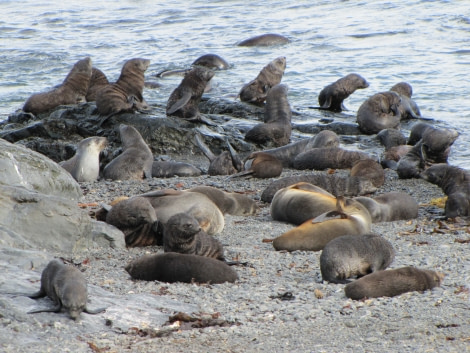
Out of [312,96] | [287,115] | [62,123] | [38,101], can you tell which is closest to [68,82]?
[38,101]

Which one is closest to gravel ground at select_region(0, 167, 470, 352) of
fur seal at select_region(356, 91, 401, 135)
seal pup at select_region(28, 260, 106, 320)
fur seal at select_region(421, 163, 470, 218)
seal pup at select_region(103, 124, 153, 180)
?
seal pup at select_region(28, 260, 106, 320)

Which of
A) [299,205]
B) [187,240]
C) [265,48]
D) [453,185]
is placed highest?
[187,240]

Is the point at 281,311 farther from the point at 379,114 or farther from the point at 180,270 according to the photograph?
the point at 379,114

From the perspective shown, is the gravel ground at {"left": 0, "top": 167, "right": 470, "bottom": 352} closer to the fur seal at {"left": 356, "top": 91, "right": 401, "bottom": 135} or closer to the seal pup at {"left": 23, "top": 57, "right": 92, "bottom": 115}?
the fur seal at {"left": 356, "top": 91, "right": 401, "bottom": 135}

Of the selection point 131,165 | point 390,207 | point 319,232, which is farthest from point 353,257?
point 131,165

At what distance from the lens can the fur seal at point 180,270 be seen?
511cm

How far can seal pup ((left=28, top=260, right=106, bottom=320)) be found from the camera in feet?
12.9

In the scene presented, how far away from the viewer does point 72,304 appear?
3912mm

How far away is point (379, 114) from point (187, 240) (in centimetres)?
881

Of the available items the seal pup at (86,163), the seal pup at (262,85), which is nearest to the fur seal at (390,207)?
the seal pup at (86,163)

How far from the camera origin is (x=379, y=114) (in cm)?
1403

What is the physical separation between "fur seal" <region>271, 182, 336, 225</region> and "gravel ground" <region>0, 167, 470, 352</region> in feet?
1.47

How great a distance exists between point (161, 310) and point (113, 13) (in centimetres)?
2729

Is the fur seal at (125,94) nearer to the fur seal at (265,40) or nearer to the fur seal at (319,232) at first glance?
the fur seal at (319,232)
